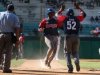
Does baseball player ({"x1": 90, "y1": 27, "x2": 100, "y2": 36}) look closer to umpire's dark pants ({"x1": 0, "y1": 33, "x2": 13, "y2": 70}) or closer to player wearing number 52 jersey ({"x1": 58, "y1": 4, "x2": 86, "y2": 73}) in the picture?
player wearing number 52 jersey ({"x1": 58, "y1": 4, "x2": 86, "y2": 73})

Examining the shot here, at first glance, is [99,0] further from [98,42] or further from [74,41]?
[74,41]

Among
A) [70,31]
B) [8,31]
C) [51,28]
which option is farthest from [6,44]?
[51,28]

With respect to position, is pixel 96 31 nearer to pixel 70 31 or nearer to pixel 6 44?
pixel 70 31

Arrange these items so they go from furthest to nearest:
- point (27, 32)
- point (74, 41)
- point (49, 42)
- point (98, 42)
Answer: point (27, 32), point (98, 42), point (49, 42), point (74, 41)

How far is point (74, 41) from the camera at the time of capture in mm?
11547

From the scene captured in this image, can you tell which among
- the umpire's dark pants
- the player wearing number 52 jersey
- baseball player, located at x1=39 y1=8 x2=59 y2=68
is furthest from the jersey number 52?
baseball player, located at x1=39 y1=8 x2=59 y2=68

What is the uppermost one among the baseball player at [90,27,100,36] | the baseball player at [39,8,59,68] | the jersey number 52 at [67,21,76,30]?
the jersey number 52 at [67,21,76,30]

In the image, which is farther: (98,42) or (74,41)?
(98,42)

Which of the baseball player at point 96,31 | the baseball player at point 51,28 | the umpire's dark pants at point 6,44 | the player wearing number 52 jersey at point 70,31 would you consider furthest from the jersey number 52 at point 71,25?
the baseball player at point 96,31

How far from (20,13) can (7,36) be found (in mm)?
25310

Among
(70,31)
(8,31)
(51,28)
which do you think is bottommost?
(51,28)

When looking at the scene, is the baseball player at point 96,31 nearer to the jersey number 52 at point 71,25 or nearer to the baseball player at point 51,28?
the baseball player at point 51,28

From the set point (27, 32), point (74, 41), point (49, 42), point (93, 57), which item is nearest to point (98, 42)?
Answer: point (93, 57)

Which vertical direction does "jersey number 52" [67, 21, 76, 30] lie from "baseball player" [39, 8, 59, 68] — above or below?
above
